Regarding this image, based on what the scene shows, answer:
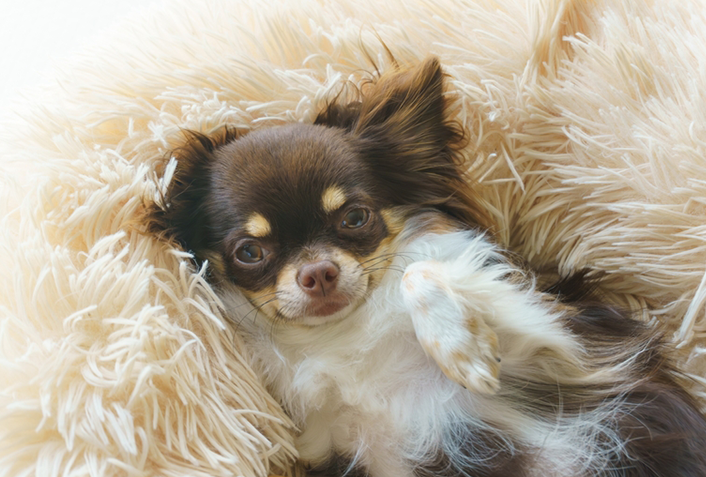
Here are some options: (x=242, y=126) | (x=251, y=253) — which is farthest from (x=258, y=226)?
(x=242, y=126)

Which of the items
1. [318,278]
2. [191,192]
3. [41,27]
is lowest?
[318,278]

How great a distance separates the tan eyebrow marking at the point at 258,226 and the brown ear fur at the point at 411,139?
1.08 feet

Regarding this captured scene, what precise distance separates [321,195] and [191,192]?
13.4 inches

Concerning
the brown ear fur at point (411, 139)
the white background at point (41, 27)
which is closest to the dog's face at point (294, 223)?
the brown ear fur at point (411, 139)

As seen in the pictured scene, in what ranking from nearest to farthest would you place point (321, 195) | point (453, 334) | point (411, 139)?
point (453, 334), point (321, 195), point (411, 139)

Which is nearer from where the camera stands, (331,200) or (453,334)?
(453,334)

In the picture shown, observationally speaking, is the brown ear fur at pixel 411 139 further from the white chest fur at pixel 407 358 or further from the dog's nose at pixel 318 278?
the dog's nose at pixel 318 278

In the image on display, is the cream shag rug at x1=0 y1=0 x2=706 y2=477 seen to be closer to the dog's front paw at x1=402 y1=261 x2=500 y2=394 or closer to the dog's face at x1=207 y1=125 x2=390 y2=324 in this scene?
the dog's face at x1=207 y1=125 x2=390 y2=324

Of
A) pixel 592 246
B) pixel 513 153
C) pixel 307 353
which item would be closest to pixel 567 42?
pixel 513 153

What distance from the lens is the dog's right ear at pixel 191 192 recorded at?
147 centimetres

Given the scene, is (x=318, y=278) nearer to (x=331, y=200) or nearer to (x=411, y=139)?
(x=331, y=200)

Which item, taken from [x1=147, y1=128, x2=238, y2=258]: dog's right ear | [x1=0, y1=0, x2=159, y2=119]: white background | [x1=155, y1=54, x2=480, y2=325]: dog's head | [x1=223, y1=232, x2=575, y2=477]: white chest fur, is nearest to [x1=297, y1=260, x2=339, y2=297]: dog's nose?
[x1=155, y1=54, x2=480, y2=325]: dog's head

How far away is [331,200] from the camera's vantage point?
1.40 m

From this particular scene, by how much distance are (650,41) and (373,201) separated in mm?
808
